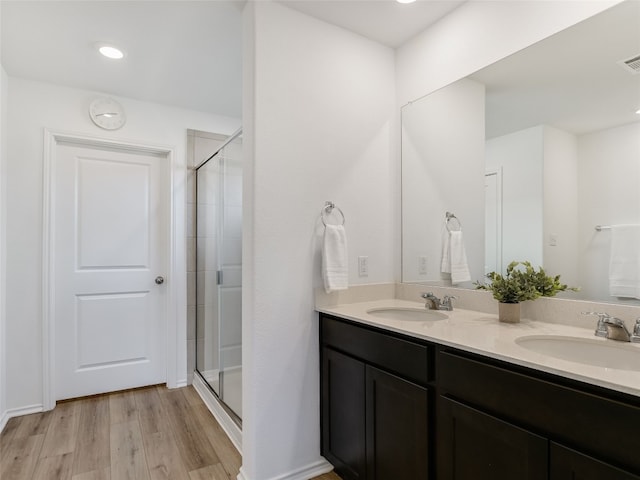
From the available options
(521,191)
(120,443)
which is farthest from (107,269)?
(521,191)

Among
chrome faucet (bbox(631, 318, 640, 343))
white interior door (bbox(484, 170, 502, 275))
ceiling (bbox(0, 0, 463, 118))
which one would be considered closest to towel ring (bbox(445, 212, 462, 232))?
white interior door (bbox(484, 170, 502, 275))

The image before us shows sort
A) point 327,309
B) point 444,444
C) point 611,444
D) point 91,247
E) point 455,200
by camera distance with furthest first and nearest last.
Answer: point 91,247
point 455,200
point 327,309
point 444,444
point 611,444

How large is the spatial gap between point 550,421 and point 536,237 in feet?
2.85

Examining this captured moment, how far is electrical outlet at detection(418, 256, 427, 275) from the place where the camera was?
207cm

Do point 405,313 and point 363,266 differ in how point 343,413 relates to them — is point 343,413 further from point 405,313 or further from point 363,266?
point 363,266

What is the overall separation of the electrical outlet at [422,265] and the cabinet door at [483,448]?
931 mm

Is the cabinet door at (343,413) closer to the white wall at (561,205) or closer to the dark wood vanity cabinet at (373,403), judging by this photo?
the dark wood vanity cabinet at (373,403)

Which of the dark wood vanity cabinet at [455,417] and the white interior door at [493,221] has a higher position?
the white interior door at [493,221]

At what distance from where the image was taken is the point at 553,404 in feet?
3.08

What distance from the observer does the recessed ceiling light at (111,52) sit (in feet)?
7.14

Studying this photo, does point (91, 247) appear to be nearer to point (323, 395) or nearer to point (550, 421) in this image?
point (323, 395)

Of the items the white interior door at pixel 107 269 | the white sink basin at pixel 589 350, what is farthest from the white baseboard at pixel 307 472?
the white interior door at pixel 107 269

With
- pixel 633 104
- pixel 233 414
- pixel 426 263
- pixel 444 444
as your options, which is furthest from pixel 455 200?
pixel 233 414

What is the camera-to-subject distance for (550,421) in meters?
0.95
